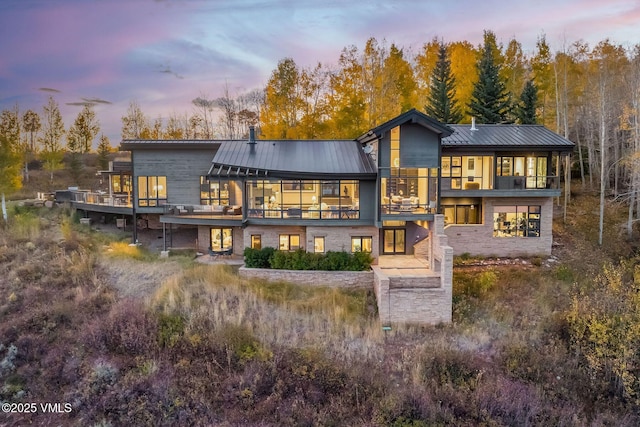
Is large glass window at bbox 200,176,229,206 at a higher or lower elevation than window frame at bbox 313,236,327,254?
higher

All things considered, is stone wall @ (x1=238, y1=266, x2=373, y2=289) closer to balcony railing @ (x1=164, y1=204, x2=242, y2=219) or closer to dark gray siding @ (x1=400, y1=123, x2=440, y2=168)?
balcony railing @ (x1=164, y1=204, x2=242, y2=219)

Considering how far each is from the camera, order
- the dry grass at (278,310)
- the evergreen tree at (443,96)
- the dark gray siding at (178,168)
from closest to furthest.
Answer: the dry grass at (278,310)
the dark gray siding at (178,168)
the evergreen tree at (443,96)

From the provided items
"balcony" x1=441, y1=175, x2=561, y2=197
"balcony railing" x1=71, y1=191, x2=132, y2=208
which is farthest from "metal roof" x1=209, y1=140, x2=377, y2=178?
"balcony railing" x1=71, y1=191, x2=132, y2=208

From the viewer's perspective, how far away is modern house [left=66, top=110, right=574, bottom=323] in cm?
1753

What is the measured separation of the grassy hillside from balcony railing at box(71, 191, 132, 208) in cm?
662

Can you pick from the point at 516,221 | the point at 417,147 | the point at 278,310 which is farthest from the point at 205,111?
the point at 516,221

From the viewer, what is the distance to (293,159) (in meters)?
19.3

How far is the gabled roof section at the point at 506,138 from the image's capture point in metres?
19.5

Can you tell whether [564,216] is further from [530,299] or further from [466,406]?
[466,406]

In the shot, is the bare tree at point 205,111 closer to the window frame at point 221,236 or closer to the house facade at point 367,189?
the house facade at point 367,189

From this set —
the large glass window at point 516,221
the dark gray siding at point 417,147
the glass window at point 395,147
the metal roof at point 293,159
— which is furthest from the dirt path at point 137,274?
the large glass window at point 516,221

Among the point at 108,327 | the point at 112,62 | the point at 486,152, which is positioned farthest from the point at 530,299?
the point at 112,62

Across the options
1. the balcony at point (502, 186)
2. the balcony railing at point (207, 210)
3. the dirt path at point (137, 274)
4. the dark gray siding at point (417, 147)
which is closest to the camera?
the dirt path at point (137, 274)

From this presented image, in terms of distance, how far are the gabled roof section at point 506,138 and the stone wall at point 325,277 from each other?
8.03m
